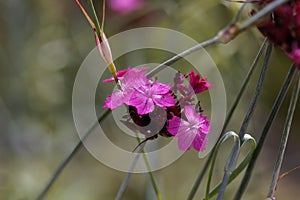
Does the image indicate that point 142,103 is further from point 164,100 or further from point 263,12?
point 263,12

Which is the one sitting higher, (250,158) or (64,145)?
(64,145)

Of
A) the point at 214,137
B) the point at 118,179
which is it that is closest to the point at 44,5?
the point at 118,179

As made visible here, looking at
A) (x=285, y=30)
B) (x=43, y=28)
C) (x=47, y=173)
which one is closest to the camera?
(x=285, y=30)

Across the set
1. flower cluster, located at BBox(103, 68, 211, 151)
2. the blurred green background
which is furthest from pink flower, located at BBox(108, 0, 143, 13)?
flower cluster, located at BBox(103, 68, 211, 151)

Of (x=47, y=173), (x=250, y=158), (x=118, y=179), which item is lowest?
(x=250, y=158)

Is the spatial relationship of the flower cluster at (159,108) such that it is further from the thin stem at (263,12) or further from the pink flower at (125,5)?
the pink flower at (125,5)

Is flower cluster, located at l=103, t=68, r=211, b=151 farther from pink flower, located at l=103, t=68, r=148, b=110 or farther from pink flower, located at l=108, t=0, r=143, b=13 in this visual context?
pink flower, located at l=108, t=0, r=143, b=13

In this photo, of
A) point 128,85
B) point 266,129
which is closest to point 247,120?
point 266,129

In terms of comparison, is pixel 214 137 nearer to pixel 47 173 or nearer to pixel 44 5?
Answer: pixel 47 173
